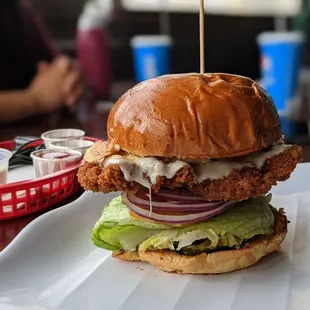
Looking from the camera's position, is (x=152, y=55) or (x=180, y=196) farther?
(x=152, y=55)

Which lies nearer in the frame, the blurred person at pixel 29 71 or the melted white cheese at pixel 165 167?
the melted white cheese at pixel 165 167

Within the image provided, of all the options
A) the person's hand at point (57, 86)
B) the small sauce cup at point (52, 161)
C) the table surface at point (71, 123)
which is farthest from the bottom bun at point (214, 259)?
the person's hand at point (57, 86)

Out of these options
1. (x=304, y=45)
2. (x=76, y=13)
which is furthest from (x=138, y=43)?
(x=304, y=45)

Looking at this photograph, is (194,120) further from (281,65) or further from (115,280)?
(281,65)

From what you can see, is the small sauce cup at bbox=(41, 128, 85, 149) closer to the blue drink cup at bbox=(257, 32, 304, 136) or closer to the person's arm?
the person's arm

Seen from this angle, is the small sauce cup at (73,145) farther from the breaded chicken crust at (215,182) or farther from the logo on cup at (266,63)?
the logo on cup at (266,63)

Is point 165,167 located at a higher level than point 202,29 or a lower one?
lower

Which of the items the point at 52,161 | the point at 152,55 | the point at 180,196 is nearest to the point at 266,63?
the point at 152,55

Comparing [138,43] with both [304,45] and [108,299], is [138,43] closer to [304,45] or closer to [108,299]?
[304,45]
